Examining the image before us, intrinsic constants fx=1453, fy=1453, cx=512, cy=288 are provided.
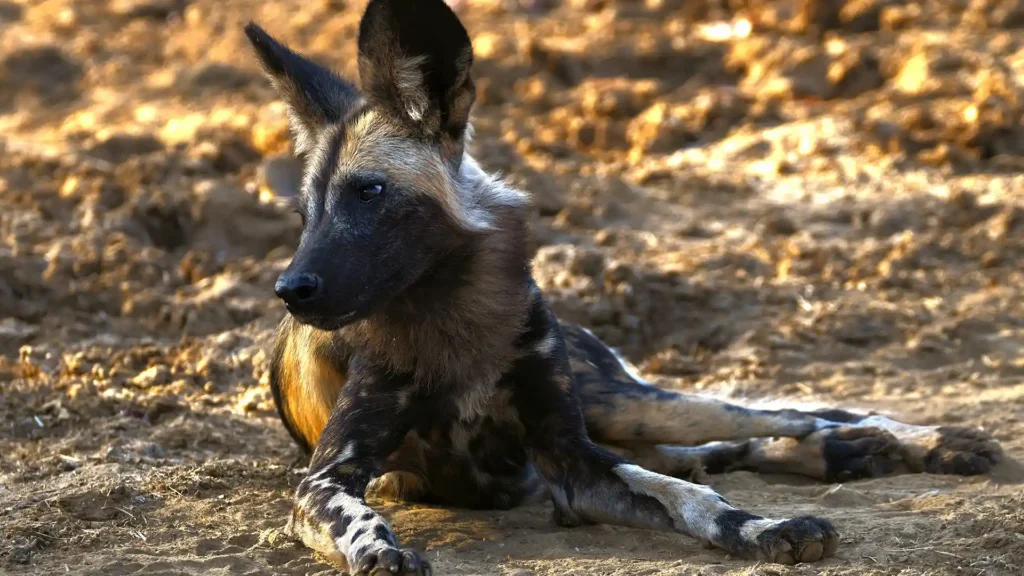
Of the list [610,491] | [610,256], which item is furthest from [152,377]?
[610,491]

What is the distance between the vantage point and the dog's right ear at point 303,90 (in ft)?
12.9

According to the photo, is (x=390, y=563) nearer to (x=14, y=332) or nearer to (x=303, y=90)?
(x=303, y=90)

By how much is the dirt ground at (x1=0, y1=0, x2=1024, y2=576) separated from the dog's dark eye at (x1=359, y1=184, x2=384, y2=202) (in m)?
0.85

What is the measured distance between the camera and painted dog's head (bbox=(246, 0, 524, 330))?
138 inches

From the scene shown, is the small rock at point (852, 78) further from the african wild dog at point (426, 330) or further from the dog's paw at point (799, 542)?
the dog's paw at point (799, 542)

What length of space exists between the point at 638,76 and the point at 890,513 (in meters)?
6.07

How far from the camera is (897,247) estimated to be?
6.57 metres

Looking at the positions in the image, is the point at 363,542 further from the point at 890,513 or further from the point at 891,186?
the point at 891,186

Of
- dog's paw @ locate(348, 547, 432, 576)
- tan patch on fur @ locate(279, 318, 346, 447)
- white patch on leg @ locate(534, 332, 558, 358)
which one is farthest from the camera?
tan patch on fur @ locate(279, 318, 346, 447)

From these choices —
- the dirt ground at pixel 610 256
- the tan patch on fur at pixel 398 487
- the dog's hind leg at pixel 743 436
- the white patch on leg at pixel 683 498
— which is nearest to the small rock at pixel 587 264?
the dirt ground at pixel 610 256

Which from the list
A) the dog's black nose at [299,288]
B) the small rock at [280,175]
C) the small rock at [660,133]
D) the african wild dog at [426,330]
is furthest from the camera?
the small rock at [660,133]

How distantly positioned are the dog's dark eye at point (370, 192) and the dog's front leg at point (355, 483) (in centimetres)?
48

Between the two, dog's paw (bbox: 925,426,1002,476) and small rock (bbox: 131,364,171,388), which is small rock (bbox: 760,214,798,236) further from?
small rock (bbox: 131,364,171,388)

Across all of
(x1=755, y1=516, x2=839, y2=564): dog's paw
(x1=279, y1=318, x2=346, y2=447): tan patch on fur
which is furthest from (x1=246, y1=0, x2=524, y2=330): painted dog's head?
(x1=755, y1=516, x2=839, y2=564): dog's paw
